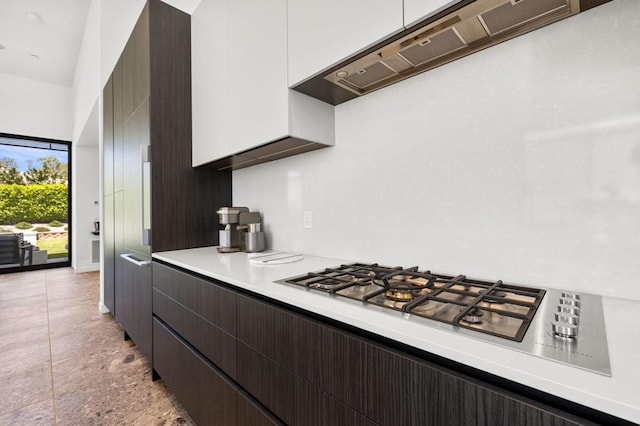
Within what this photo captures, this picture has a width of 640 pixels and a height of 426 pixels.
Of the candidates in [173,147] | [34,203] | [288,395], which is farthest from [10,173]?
[288,395]

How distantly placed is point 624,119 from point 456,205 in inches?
20.4

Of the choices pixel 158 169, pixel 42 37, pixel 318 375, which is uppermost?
pixel 42 37

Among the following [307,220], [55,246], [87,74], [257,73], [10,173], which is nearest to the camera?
[257,73]

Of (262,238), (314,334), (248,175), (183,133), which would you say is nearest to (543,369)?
(314,334)

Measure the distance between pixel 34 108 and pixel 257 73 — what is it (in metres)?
6.91

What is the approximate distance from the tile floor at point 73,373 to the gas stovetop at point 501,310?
55.8 inches

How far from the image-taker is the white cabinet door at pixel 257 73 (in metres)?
1.43

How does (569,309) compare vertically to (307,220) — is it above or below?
below

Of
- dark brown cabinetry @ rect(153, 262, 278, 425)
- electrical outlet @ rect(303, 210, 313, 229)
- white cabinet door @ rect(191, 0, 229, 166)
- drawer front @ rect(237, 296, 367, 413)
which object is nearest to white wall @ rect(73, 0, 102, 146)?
white cabinet door @ rect(191, 0, 229, 166)

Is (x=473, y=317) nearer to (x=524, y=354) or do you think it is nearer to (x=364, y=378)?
(x=524, y=354)

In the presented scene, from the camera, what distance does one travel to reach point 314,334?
85 centimetres

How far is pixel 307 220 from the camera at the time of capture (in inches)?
71.4

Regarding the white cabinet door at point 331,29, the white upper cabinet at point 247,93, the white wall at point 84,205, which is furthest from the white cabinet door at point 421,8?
the white wall at point 84,205

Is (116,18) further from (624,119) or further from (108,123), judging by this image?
(624,119)
